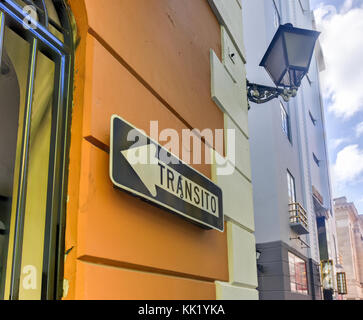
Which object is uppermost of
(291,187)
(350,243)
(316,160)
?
(316,160)

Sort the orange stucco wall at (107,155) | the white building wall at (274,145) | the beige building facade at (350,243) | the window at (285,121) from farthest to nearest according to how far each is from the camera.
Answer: the beige building facade at (350,243)
the window at (285,121)
the white building wall at (274,145)
the orange stucco wall at (107,155)

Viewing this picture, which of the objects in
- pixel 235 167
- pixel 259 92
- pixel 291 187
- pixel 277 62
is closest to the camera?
pixel 235 167

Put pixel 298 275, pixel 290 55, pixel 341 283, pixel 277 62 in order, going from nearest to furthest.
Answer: pixel 290 55
pixel 277 62
pixel 298 275
pixel 341 283

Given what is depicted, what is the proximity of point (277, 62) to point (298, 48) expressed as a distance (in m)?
0.32

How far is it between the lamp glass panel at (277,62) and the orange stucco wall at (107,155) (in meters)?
1.72

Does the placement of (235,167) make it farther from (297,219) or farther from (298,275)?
(298,275)

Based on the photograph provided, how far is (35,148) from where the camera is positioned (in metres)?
2.36

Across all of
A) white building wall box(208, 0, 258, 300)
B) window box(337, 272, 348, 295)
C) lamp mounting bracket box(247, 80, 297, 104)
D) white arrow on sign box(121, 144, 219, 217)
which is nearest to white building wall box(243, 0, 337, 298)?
window box(337, 272, 348, 295)

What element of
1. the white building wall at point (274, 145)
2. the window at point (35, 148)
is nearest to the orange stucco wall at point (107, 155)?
the window at point (35, 148)

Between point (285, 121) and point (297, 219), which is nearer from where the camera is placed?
point (297, 219)

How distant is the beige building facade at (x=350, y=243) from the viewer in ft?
108

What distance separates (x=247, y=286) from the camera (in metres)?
4.61

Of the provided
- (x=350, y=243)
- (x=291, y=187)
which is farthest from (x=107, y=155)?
(x=350, y=243)

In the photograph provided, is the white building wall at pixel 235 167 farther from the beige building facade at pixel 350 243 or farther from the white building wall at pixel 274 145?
the beige building facade at pixel 350 243
